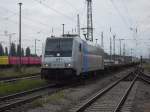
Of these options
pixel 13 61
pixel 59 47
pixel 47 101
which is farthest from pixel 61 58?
pixel 13 61

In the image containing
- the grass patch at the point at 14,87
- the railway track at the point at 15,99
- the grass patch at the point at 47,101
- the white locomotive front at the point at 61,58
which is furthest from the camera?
the white locomotive front at the point at 61,58

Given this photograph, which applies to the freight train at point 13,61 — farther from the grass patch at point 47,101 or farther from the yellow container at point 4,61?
the grass patch at point 47,101

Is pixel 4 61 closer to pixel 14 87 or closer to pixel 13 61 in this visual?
pixel 13 61

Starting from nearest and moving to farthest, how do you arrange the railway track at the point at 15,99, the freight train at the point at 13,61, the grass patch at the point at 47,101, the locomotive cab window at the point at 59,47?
1. the railway track at the point at 15,99
2. the grass patch at the point at 47,101
3. the locomotive cab window at the point at 59,47
4. the freight train at the point at 13,61

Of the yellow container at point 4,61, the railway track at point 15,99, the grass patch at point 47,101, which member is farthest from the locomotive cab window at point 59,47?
the yellow container at point 4,61

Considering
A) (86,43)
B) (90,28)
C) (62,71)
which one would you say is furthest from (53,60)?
(90,28)

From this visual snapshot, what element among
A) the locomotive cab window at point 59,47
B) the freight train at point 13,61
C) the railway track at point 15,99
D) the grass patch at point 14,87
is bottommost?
the railway track at point 15,99

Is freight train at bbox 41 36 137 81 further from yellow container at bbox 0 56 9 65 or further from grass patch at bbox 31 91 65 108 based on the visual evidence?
yellow container at bbox 0 56 9 65

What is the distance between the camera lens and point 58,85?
83.0ft

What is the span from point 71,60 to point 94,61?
29.7 ft

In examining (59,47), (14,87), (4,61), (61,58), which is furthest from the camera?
(4,61)

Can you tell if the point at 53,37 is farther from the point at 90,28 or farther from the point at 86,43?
the point at 90,28

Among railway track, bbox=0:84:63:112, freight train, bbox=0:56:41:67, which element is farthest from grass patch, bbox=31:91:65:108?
freight train, bbox=0:56:41:67

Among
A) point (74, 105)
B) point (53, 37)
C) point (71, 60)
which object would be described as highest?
point (53, 37)
